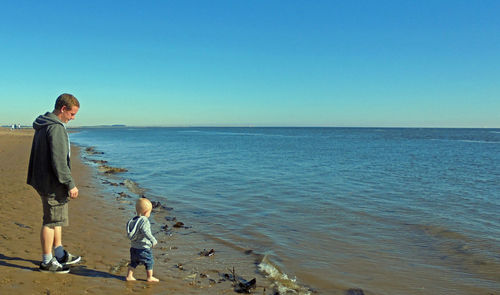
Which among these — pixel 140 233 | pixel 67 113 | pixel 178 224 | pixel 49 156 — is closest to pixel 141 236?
pixel 140 233

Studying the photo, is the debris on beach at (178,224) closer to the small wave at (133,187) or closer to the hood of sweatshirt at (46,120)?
the hood of sweatshirt at (46,120)

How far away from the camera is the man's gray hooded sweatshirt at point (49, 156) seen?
4.22m

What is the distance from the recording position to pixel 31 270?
473cm

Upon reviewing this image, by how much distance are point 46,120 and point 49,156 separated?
0.47 metres

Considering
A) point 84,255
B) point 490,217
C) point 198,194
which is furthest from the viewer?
point 198,194

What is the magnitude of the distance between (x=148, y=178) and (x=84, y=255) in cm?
1095

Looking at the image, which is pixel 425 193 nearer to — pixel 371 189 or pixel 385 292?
pixel 371 189

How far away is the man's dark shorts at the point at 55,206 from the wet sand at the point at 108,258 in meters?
0.82

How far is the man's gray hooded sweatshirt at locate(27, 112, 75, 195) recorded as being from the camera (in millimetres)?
4219

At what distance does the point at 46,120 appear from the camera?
424cm

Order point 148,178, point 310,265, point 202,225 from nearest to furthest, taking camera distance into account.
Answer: point 310,265 < point 202,225 < point 148,178

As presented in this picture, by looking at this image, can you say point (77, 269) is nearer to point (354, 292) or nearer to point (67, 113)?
point (67, 113)

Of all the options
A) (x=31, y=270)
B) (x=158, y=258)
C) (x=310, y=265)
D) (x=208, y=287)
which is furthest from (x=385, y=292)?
(x=31, y=270)

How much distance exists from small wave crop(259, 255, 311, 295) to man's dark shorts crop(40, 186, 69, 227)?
333 cm
